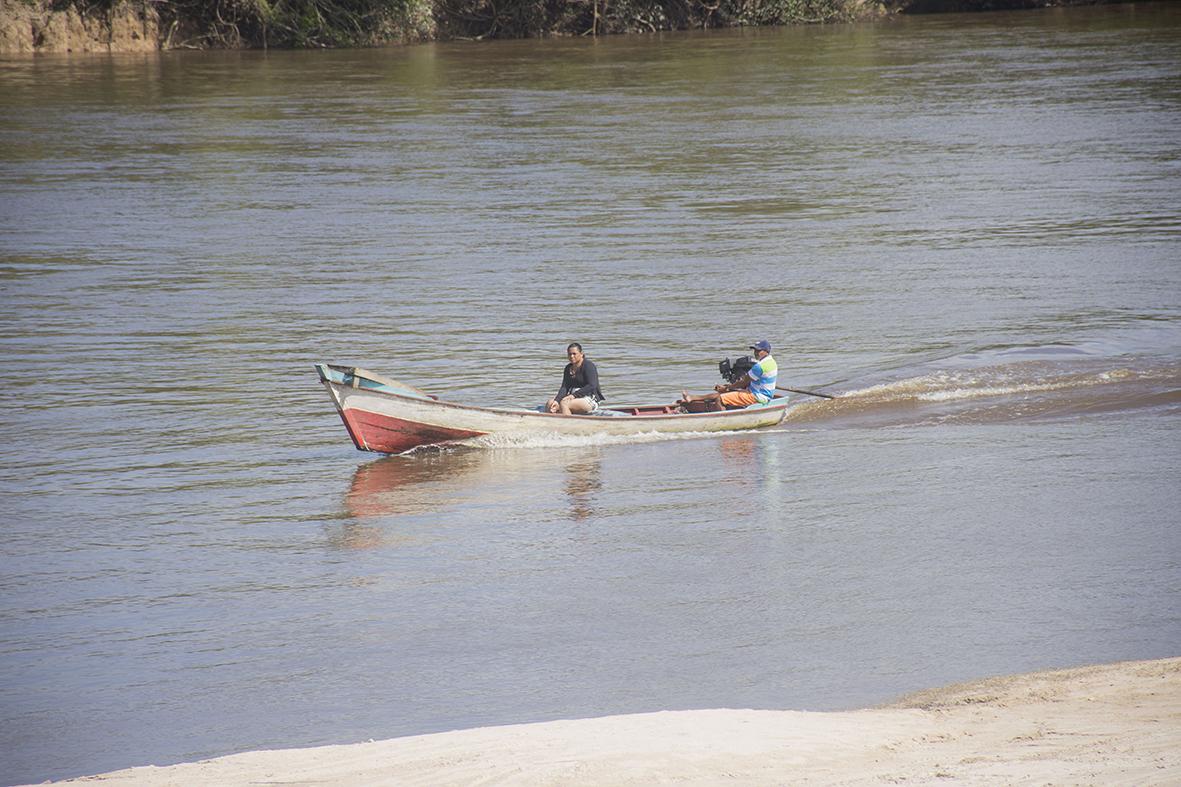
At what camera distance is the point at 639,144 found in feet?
125

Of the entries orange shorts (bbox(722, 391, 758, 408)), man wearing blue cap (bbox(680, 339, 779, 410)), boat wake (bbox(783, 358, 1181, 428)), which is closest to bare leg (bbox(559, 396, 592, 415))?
man wearing blue cap (bbox(680, 339, 779, 410))

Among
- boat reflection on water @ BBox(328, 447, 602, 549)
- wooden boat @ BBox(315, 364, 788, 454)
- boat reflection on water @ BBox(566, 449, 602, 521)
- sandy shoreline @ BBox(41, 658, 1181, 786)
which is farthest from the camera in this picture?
wooden boat @ BBox(315, 364, 788, 454)

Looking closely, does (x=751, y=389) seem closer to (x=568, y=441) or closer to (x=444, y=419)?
(x=568, y=441)

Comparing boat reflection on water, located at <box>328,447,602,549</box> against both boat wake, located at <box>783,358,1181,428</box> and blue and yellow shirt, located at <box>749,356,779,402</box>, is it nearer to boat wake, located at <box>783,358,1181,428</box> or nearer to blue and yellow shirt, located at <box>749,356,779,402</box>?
blue and yellow shirt, located at <box>749,356,779,402</box>

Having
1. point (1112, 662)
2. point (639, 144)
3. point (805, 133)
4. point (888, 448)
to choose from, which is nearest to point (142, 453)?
point (888, 448)

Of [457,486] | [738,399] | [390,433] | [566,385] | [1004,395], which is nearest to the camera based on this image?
[457,486]

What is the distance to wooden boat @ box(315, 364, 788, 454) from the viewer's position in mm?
16047

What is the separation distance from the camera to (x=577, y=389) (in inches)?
671

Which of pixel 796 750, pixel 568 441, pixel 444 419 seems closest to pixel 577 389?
pixel 568 441

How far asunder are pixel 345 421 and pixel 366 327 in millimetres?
6189

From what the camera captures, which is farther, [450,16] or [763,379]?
[450,16]

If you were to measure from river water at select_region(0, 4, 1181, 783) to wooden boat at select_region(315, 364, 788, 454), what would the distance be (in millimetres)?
282

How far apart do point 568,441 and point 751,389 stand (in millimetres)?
2408

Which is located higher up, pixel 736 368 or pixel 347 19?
pixel 347 19
